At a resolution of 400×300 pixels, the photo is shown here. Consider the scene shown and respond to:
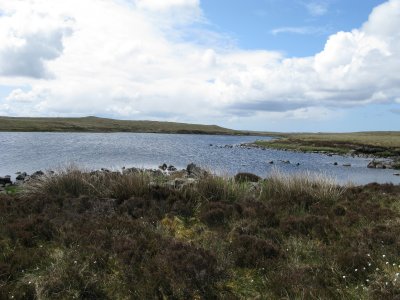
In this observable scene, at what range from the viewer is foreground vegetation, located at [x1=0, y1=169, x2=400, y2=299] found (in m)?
6.24

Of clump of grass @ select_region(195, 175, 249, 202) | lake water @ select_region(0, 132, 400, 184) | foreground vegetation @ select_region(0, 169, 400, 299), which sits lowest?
lake water @ select_region(0, 132, 400, 184)

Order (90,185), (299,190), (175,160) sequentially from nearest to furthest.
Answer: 1. (90,185)
2. (299,190)
3. (175,160)

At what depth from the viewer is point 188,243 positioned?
26.2ft

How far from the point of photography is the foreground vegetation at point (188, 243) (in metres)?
6.24

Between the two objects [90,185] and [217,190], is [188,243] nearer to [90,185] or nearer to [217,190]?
[217,190]

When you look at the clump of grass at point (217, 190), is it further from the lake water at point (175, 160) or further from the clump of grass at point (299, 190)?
the lake water at point (175, 160)

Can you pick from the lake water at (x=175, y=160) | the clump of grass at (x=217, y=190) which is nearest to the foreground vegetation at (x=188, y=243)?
the clump of grass at (x=217, y=190)

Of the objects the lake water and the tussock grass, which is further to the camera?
the lake water

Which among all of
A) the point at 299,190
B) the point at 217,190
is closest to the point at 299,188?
the point at 299,190

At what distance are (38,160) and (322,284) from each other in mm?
42788

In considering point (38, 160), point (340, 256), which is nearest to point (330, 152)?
Result: point (38, 160)

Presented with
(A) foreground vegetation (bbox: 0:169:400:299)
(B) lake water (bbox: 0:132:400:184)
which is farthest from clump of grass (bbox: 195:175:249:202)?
(B) lake water (bbox: 0:132:400:184)

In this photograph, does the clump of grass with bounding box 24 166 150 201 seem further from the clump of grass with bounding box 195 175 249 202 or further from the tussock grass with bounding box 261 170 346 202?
the tussock grass with bounding box 261 170 346 202

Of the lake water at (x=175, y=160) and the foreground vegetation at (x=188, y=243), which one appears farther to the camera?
the lake water at (x=175, y=160)
